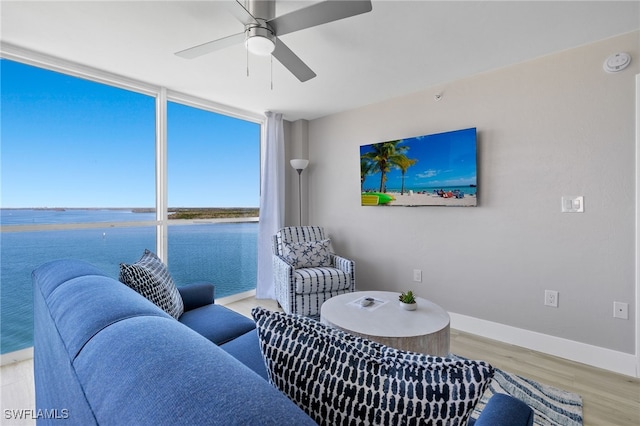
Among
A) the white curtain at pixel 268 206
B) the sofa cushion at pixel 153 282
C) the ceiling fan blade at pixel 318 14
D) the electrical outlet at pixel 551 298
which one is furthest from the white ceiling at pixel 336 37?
the electrical outlet at pixel 551 298

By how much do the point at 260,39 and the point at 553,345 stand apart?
3.09m

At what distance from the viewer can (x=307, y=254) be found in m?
3.29

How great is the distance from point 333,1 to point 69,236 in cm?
280

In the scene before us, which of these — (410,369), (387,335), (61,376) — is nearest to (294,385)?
(410,369)

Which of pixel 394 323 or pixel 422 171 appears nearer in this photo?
pixel 394 323

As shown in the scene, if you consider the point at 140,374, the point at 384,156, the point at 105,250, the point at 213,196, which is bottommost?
the point at 105,250

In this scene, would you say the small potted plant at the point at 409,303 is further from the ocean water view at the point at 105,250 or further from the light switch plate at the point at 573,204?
the ocean water view at the point at 105,250

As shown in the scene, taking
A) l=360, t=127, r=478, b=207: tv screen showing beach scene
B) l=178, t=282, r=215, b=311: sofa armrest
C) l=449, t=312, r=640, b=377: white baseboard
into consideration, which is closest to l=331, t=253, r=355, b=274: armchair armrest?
l=360, t=127, r=478, b=207: tv screen showing beach scene

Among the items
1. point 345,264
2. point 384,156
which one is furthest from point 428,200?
point 345,264

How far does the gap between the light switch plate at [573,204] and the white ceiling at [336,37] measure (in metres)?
1.16

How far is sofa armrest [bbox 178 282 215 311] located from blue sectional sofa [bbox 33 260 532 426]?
1026 millimetres

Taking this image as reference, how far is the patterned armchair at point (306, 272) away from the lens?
9.56 feet

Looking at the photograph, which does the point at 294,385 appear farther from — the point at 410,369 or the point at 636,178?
the point at 636,178

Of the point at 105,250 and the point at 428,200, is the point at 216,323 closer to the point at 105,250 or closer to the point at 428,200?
the point at 105,250
